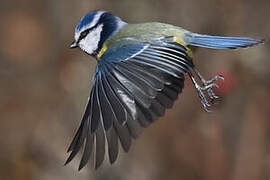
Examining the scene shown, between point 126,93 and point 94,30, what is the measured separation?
1.35ft

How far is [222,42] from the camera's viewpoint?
211cm

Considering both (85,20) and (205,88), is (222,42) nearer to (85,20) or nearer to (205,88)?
(205,88)

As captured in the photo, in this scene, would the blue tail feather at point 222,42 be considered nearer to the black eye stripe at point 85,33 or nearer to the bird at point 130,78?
the bird at point 130,78

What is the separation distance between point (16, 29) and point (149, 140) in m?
1.30

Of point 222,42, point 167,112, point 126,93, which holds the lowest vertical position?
point 167,112

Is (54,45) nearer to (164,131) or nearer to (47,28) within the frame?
(47,28)

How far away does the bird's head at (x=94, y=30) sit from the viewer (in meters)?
2.19

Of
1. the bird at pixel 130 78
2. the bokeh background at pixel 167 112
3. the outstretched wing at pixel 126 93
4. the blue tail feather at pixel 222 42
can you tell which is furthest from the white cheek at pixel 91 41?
the bokeh background at pixel 167 112

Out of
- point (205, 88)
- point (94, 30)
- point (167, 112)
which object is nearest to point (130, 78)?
point (205, 88)

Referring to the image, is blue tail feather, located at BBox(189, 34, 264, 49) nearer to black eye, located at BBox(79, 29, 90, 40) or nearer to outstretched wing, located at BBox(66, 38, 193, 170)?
outstretched wing, located at BBox(66, 38, 193, 170)

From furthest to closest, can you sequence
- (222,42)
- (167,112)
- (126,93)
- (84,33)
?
(167,112), (84,33), (222,42), (126,93)

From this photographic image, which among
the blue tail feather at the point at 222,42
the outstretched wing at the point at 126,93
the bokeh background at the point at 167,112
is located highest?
the blue tail feather at the point at 222,42

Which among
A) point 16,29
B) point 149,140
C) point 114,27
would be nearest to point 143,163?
point 149,140

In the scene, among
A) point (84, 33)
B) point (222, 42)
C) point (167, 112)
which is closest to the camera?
point (222, 42)
